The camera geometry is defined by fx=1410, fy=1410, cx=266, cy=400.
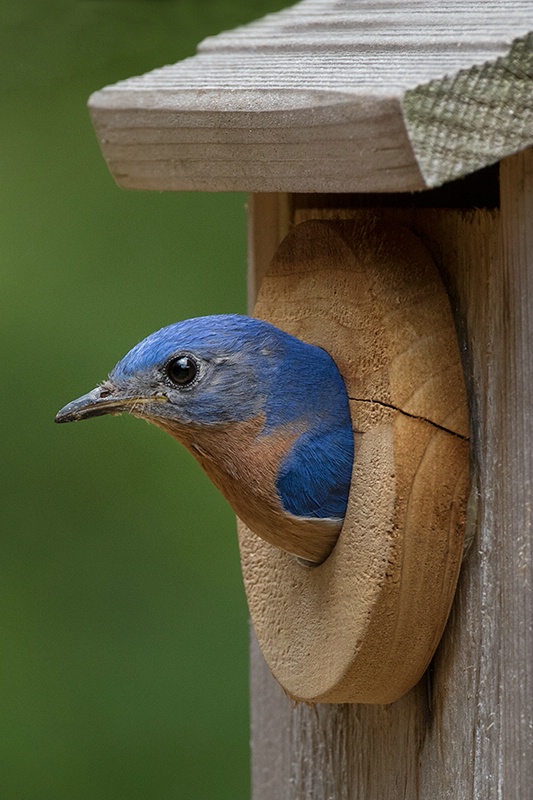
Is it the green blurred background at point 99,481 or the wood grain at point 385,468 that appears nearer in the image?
the wood grain at point 385,468

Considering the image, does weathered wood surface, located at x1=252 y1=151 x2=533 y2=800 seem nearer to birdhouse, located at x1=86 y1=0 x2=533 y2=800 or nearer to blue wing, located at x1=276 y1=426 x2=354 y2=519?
birdhouse, located at x1=86 y1=0 x2=533 y2=800

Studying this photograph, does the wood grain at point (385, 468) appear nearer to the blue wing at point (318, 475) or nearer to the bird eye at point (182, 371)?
the blue wing at point (318, 475)

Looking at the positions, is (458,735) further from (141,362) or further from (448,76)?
(448,76)

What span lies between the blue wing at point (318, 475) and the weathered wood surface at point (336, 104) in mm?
315

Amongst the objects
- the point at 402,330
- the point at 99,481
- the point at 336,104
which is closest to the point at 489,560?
the point at 402,330

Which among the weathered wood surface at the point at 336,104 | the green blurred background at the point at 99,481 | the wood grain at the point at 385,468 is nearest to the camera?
the weathered wood surface at the point at 336,104

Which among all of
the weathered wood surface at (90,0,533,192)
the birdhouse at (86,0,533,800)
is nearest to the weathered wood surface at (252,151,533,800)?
the birdhouse at (86,0,533,800)

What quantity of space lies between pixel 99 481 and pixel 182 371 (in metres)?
1.84

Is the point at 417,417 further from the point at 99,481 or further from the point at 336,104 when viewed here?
the point at 99,481

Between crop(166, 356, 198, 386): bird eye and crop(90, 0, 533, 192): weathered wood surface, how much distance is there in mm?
211

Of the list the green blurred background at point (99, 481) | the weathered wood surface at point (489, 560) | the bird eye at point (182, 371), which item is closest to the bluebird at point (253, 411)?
the bird eye at point (182, 371)

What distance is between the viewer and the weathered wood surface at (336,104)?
1.37 meters

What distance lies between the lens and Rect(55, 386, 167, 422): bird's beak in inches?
64.4

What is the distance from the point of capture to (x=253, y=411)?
1668 millimetres
